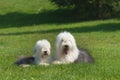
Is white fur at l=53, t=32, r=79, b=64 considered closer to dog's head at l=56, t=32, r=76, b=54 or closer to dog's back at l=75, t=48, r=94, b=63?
dog's head at l=56, t=32, r=76, b=54

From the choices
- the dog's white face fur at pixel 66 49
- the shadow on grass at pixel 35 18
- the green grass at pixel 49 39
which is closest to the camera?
the green grass at pixel 49 39

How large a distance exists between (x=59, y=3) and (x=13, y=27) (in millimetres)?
5796

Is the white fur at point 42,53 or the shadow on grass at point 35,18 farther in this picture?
the shadow on grass at point 35,18

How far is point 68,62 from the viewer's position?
46.8 ft

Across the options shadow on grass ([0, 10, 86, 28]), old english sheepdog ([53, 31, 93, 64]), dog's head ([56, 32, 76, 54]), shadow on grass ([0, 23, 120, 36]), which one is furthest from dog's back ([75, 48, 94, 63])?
shadow on grass ([0, 10, 86, 28])

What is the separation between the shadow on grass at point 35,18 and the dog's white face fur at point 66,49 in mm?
30126

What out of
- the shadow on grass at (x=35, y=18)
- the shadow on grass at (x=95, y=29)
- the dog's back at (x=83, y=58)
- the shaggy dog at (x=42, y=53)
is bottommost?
the shadow on grass at (x=35, y=18)

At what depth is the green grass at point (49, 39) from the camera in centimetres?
1205

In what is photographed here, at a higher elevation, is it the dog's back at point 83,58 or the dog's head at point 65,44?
the dog's head at point 65,44

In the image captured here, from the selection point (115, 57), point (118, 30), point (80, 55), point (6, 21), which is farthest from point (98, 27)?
point (80, 55)

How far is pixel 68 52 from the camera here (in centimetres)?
1416

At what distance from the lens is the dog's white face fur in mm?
14039

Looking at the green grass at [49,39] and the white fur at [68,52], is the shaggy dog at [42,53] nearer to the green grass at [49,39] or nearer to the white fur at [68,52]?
the white fur at [68,52]

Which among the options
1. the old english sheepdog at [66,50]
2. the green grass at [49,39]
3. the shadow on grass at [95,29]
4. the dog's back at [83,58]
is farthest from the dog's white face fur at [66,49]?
the shadow on grass at [95,29]
